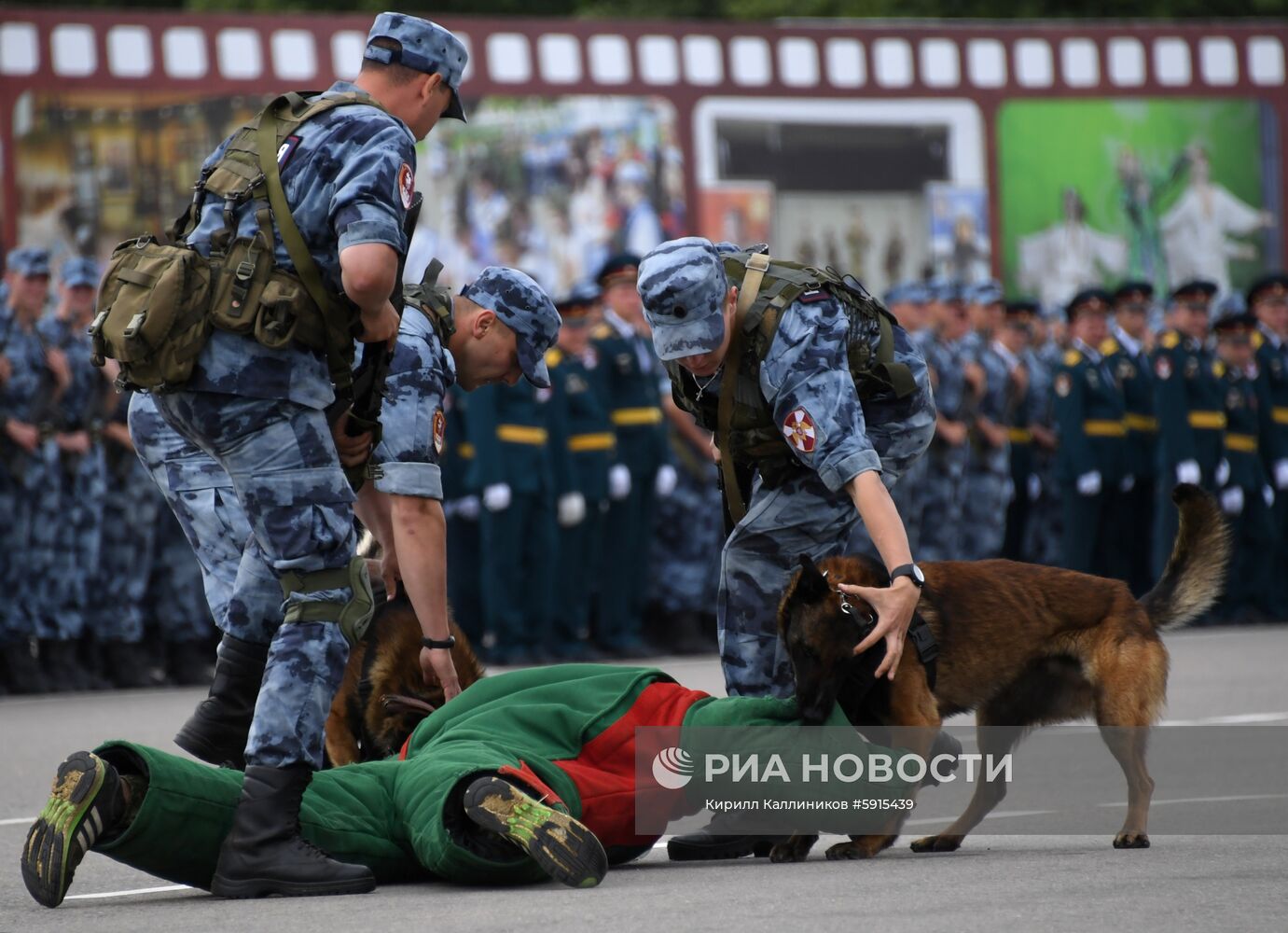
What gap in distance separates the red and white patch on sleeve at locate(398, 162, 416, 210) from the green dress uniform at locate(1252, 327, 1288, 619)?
40.9 ft

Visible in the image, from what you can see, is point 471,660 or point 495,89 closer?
point 471,660

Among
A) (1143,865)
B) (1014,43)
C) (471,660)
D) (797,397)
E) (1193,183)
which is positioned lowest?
(1143,865)

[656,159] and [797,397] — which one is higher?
[656,159]

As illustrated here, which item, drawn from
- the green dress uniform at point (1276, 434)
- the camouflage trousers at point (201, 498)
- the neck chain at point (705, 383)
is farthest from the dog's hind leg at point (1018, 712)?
the green dress uniform at point (1276, 434)

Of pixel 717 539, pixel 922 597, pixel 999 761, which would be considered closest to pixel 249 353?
pixel 922 597

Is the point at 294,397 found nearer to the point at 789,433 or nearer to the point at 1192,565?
the point at 789,433

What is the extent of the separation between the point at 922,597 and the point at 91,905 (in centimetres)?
233

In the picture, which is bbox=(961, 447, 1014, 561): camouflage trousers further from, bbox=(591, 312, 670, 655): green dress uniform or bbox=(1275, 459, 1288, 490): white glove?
bbox=(591, 312, 670, 655): green dress uniform

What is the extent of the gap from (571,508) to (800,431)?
315 inches

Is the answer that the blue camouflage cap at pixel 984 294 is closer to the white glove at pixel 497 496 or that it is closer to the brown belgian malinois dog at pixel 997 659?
the white glove at pixel 497 496

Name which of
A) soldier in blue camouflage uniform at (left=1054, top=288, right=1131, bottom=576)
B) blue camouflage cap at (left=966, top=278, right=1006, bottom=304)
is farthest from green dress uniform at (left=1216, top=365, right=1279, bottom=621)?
blue camouflage cap at (left=966, top=278, right=1006, bottom=304)

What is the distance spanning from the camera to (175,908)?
4977mm

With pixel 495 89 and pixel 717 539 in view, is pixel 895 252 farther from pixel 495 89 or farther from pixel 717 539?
pixel 717 539

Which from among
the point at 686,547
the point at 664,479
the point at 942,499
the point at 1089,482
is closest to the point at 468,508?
the point at 664,479
